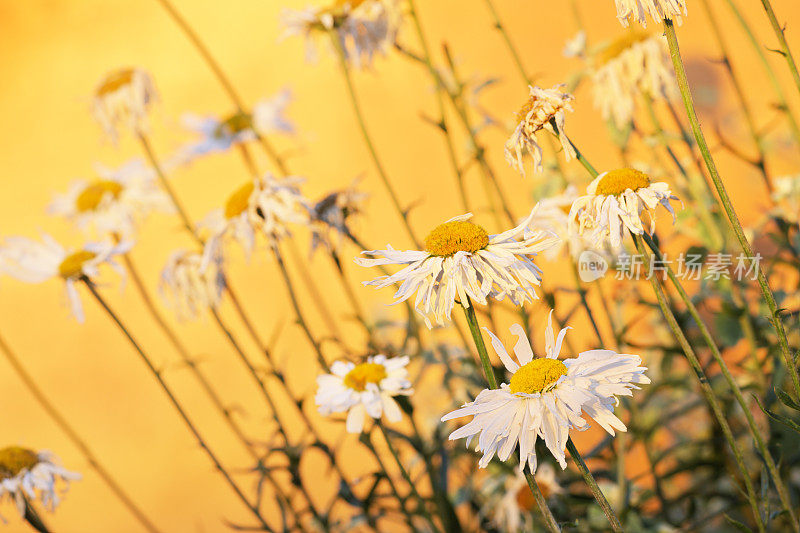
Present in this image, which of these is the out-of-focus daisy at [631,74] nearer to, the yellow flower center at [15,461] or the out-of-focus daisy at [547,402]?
the out-of-focus daisy at [547,402]

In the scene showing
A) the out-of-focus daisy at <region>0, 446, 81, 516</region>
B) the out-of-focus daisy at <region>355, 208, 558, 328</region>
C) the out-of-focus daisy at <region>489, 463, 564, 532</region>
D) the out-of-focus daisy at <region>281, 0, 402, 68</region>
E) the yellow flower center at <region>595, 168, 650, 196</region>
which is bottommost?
the out-of-focus daisy at <region>489, 463, 564, 532</region>

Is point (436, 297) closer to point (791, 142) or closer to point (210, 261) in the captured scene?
point (210, 261)

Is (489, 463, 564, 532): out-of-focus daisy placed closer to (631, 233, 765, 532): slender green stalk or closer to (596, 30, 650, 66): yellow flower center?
(631, 233, 765, 532): slender green stalk

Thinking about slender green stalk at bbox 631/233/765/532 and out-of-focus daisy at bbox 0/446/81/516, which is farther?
out-of-focus daisy at bbox 0/446/81/516

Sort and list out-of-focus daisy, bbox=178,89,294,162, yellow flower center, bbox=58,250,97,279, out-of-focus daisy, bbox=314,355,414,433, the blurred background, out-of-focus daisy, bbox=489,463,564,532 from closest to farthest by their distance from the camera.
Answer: out-of-focus daisy, bbox=314,355,414,433, yellow flower center, bbox=58,250,97,279, out-of-focus daisy, bbox=489,463,564,532, out-of-focus daisy, bbox=178,89,294,162, the blurred background

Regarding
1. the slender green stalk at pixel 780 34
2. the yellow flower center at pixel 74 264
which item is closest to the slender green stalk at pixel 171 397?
the yellow flower center at pixel 74 264

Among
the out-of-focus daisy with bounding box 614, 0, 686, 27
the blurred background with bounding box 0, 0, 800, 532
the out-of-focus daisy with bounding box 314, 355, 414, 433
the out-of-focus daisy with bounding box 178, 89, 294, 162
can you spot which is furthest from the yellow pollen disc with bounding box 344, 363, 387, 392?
the blurred background with bounding box 0, 0, 800, 532
